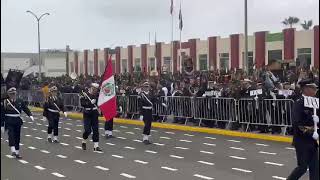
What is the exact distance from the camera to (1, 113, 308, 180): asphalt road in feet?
33.6

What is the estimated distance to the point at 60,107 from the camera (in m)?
16.6

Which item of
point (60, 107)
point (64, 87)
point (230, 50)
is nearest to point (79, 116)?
point (64, 87)

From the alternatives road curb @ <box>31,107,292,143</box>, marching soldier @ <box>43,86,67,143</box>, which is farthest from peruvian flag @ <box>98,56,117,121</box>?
road curb @ <box>31,107,292,143</box>

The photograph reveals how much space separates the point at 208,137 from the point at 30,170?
6.87 meters

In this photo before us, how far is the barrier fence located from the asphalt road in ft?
3.00

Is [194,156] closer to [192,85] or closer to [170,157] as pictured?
[170,157]

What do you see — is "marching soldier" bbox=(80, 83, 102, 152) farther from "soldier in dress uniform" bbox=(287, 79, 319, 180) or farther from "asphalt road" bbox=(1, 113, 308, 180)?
"soldier in dress uniform" bbox=(287, 79, 319, 180)

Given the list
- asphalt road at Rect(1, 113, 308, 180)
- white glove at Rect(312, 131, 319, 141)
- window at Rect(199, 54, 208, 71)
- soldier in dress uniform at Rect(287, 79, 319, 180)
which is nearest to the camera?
white glove at Rect(312, 131, 319, 141)

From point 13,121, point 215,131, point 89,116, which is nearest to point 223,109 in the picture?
point 215,131

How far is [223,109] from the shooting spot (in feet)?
58.0

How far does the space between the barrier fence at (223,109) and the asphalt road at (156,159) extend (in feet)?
3.00

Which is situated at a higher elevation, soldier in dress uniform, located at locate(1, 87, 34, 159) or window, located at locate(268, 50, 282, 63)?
window, located at locate(268, 50, 282, 63)

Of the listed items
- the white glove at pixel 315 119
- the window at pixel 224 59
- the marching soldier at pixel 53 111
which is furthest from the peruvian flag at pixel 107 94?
the window at pixel 224 59

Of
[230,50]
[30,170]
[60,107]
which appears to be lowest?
[30,170]
